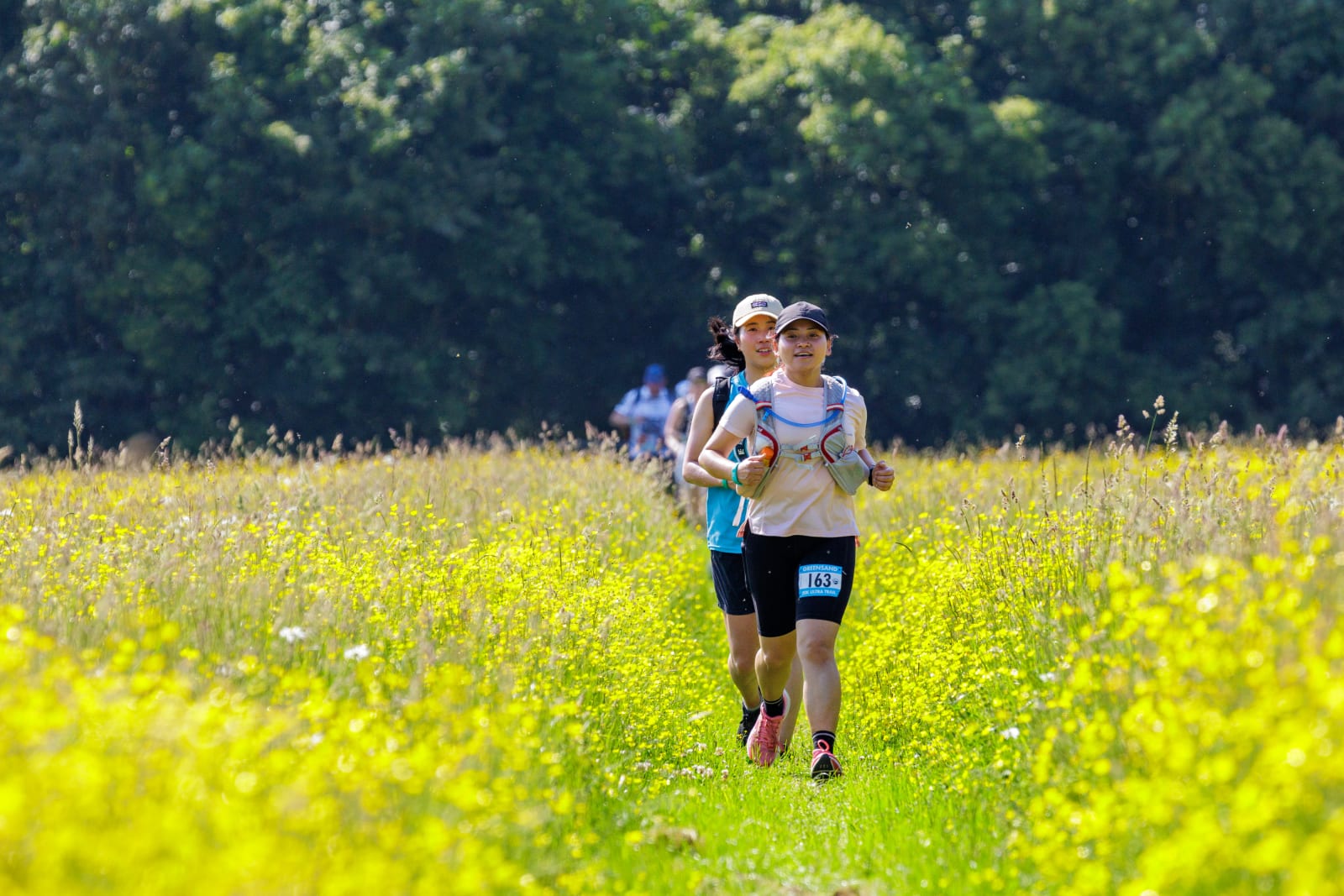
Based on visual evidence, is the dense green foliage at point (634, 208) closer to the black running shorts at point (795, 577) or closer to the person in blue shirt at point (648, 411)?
the person in blue shirt at point (648, 411)

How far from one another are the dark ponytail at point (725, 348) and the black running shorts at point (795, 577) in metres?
1.34

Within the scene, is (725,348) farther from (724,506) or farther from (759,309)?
(724,506)

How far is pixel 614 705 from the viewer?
251 inches

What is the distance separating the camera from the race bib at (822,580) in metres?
6.46

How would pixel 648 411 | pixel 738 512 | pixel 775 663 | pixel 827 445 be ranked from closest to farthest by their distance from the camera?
1. pixel 827 445
2. pixel 775 663
3. pixel 738 512
4. pixel 648 411

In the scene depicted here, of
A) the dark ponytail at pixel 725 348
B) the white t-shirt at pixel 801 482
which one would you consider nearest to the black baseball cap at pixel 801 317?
the white t-shirt at pixel 801 482

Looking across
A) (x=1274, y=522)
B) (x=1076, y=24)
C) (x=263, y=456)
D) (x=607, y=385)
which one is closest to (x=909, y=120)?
(x=1076, y=24)

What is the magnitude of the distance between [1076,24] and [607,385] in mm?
12607

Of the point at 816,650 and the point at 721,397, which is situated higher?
the point at 721,397

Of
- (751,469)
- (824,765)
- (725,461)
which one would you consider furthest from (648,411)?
(824,765)

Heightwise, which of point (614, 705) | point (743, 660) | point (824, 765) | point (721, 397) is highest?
point (721, 397)

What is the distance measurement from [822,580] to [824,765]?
0.78 m

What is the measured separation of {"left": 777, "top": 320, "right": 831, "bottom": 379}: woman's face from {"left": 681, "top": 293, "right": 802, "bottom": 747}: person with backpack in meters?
0.51

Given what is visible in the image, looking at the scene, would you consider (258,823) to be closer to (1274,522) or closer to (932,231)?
(1274,522)
